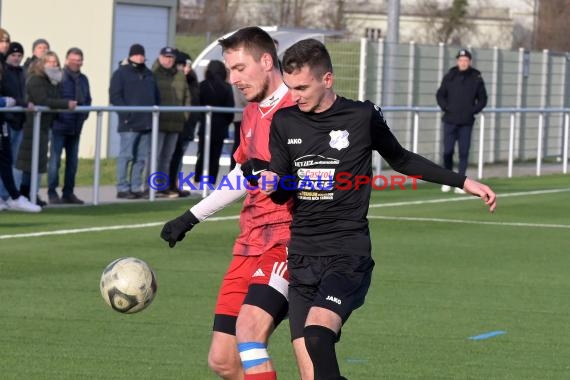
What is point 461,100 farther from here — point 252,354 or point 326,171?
point 252,354

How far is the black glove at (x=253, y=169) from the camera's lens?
261 inches

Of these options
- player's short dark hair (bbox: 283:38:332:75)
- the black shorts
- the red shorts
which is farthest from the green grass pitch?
player's short dark hair (bbox: 283:38:332:75)

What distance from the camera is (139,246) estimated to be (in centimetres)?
1420

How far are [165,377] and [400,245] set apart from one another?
7123mm

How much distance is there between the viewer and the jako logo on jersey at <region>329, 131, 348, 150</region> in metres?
6.70

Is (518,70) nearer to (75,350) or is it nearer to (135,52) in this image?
(135,52)

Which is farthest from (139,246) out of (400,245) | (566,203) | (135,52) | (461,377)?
(566,203)

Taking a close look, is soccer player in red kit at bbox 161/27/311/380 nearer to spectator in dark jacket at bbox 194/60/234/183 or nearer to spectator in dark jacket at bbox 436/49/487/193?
spectator in dark jacket at bbox 194/60/234/183

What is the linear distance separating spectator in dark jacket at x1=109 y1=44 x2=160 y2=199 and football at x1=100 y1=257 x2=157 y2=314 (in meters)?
11.2

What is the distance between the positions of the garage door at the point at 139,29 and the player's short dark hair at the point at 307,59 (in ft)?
73.3

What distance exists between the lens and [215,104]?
20.6 metres

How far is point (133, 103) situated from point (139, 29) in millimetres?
10733

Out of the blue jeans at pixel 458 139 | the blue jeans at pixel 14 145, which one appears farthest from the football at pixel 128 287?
the blue jeans at pixel 458 139

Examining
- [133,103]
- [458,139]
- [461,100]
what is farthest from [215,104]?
[458,139]
